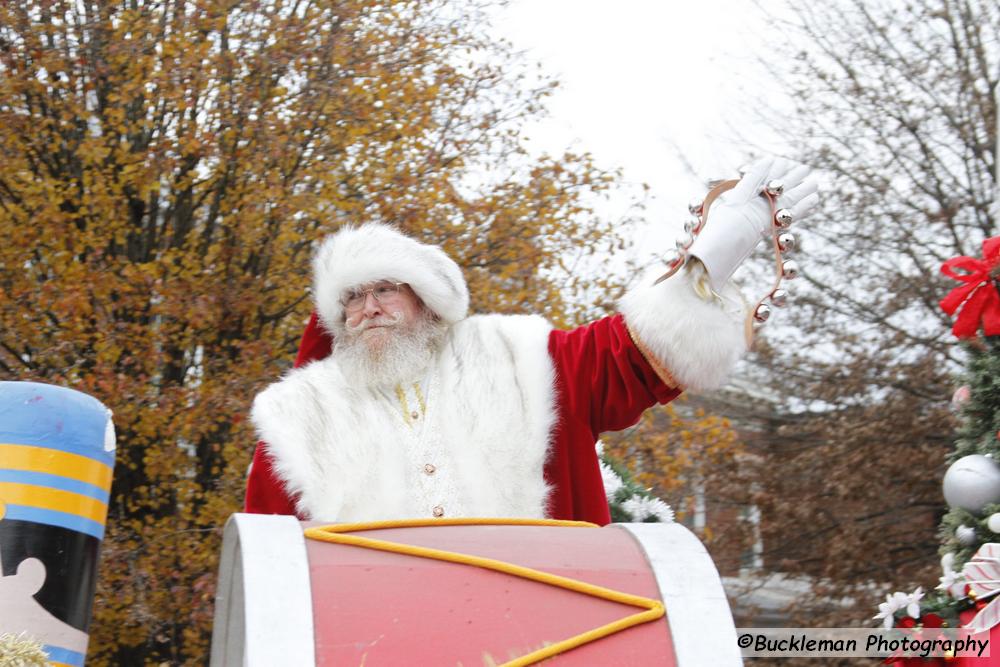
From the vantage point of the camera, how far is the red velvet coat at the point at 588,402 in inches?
148

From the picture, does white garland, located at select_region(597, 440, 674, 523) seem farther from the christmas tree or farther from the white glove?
the white glove

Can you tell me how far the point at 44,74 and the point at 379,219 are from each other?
6.50ft

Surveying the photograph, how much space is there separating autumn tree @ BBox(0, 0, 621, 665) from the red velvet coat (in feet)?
9.29

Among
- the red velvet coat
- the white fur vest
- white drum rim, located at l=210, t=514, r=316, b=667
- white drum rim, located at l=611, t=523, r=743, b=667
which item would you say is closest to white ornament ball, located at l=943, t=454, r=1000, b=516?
the red velvet coat

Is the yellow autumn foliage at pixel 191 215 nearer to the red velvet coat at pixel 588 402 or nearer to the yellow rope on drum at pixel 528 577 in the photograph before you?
the red velvet coat at pixel 588 402

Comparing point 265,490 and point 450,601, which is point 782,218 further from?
point 265,490

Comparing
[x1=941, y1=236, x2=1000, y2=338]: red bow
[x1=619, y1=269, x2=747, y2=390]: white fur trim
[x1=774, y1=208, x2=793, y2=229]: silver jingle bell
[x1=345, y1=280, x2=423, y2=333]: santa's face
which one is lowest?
[x1=619, y1=269, x2=747, y2=390]: white fur trim

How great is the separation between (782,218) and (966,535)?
1939 mm

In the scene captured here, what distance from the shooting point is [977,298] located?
491 centimetres

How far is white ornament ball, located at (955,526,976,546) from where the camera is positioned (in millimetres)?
4846

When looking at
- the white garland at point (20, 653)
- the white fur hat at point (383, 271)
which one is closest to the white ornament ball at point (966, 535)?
the white fur hat at point (383, 271)

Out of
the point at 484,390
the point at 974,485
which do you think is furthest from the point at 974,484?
the point at 484,390

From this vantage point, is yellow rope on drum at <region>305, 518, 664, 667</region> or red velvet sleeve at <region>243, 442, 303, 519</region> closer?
yellow rope on drum at <region>305, 518, 664, 667</region>

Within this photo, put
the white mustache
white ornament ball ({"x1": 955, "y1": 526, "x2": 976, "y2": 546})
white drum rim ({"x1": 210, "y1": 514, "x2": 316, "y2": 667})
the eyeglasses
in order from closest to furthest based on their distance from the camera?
white drum rim ({"x1": 210, "y1": 514, "x2": 316, "y2": 667}), the white mustache, the eyeglasses, white ornament ball ({"x1": 955, "y1": 526, "x2": 976, "y2": 546})
